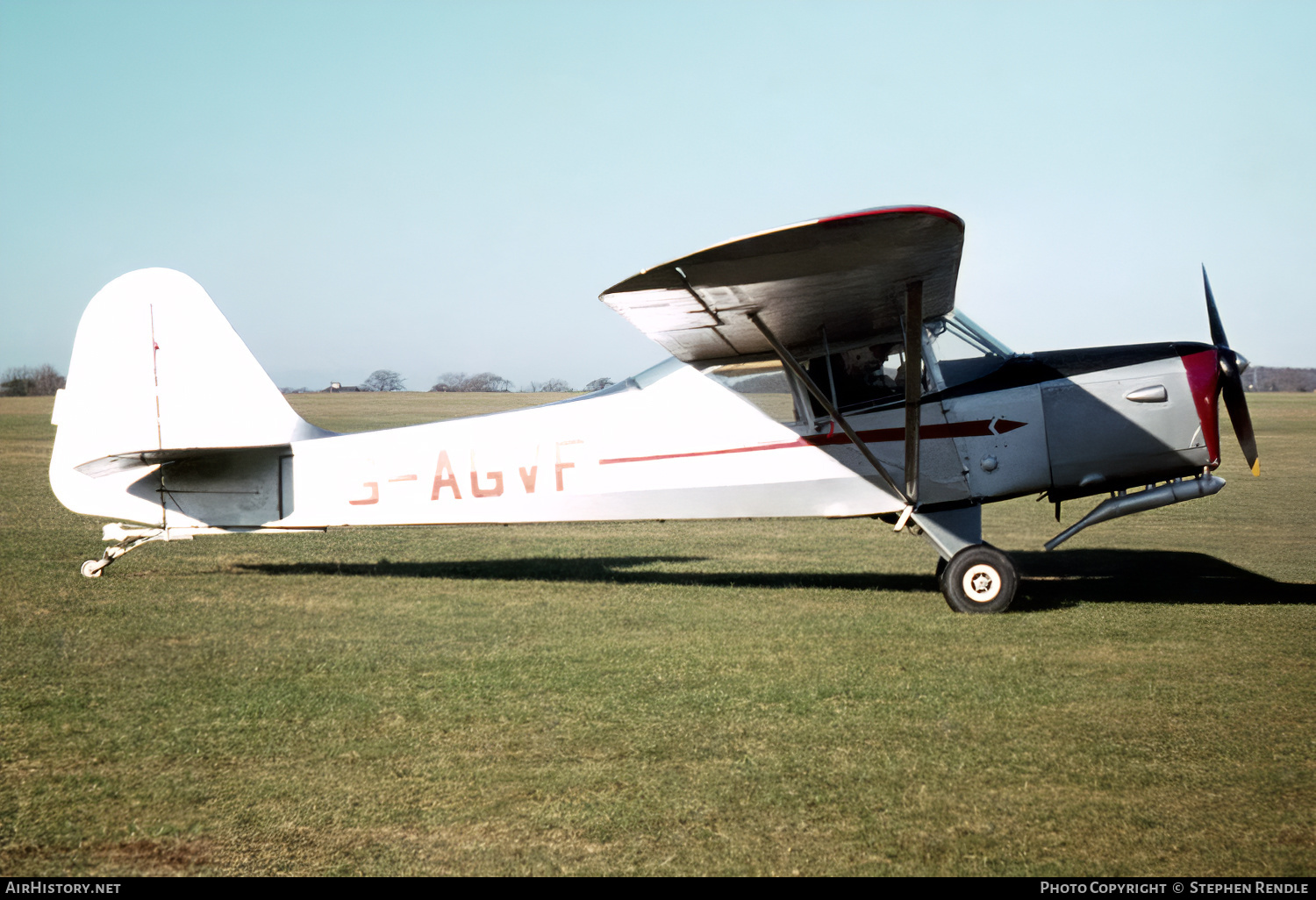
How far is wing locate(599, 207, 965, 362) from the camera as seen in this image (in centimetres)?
545

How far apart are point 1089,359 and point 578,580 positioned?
15.4 ft

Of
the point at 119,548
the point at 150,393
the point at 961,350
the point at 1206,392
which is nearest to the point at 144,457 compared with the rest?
the point at 150,393

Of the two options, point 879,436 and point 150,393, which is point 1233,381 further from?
point 150,393

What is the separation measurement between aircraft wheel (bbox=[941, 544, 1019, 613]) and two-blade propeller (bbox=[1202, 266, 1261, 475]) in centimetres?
217

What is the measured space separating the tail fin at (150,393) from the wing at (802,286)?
3642 millimetres

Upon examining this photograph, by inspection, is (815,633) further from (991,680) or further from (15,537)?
(15,537)

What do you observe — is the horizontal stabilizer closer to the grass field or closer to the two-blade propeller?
the grass field

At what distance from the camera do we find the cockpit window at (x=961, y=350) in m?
7.44

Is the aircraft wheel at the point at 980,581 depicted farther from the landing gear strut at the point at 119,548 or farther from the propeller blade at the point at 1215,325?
the landing gear strut at the point at 119,548

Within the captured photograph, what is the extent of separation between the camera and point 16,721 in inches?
175

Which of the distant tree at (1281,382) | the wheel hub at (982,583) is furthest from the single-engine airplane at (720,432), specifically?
the distant tree at (1281,382)

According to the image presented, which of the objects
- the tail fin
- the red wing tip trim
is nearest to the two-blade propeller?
the red wing tip trim

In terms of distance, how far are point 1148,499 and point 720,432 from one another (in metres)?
3.30

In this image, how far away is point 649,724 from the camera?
439cm
